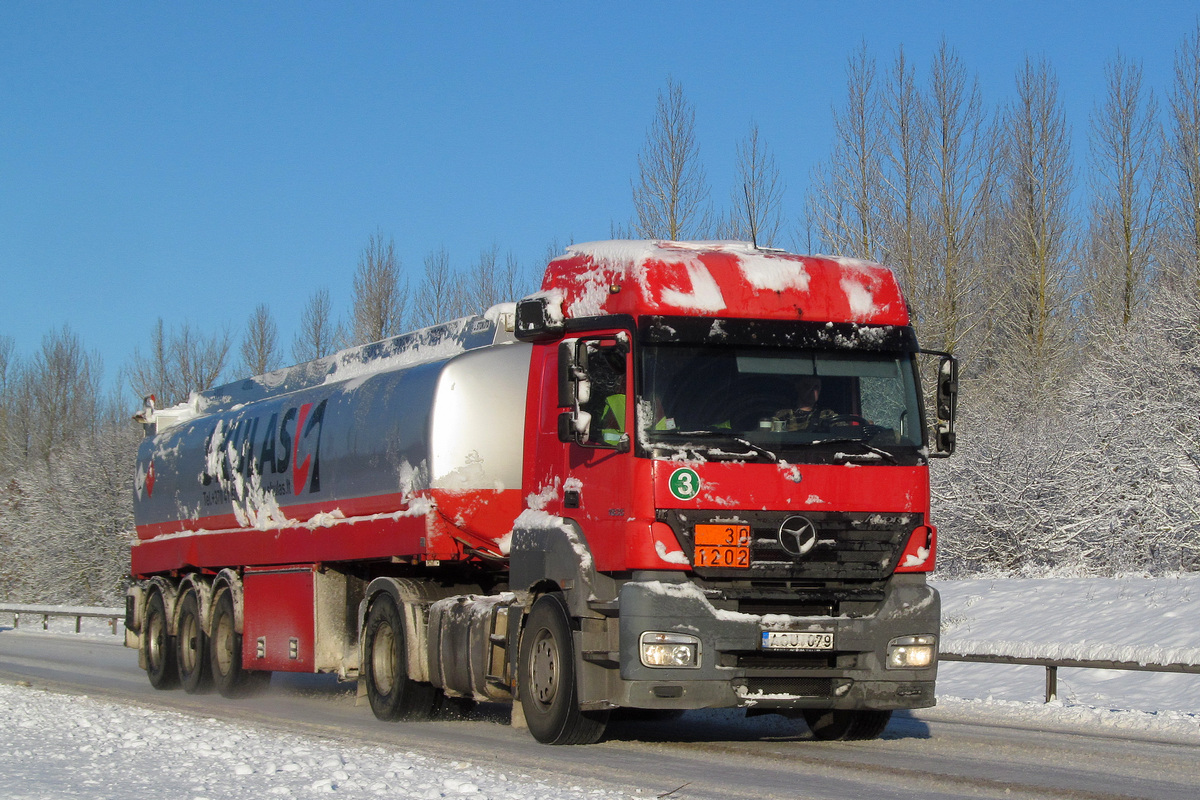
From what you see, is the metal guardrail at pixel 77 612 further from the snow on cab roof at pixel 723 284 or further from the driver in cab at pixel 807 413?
the driver in cab at pixel 807 413

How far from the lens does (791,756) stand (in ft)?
32.0

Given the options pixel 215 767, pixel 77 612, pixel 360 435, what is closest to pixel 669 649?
pixel 215 767

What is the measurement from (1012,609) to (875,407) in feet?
43.8

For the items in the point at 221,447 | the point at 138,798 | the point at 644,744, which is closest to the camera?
the point at 138,798

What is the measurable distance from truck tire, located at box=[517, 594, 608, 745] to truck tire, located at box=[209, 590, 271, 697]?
688cm

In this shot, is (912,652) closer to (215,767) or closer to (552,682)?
(552,682)

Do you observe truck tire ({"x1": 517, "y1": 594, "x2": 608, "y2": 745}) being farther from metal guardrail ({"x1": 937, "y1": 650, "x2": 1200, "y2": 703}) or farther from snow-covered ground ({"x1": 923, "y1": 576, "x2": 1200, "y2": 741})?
snow-covered ground ({"x1": 923, "y1": 576, "x2": 1200, "y2": 741})

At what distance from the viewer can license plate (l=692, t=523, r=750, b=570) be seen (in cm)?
930

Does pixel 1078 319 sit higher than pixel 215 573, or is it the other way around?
pixel 1078 319

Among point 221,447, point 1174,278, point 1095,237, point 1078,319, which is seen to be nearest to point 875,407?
point 221,447

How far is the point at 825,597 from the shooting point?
955 centimetres

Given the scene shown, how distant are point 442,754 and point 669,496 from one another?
253 cm

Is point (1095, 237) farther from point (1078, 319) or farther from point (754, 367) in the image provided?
point (754, 367)

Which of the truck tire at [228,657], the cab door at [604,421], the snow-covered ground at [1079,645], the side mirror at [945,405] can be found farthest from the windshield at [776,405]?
the truck tire at [228,657]
